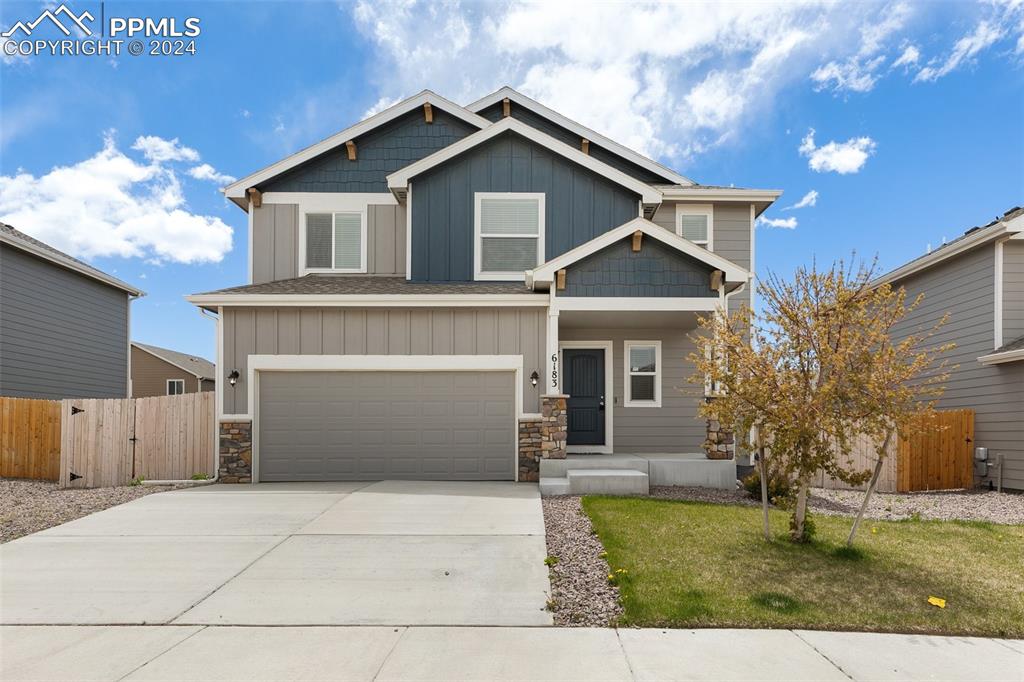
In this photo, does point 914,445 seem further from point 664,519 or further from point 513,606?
point 513,606

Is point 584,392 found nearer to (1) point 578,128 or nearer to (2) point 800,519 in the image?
(2) point 800,519

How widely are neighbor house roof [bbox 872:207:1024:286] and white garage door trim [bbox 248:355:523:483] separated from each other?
775 cm

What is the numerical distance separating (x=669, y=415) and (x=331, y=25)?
9.98 meters

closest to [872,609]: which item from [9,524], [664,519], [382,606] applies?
[664,519]

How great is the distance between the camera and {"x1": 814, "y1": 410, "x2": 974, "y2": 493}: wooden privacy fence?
1159 cm

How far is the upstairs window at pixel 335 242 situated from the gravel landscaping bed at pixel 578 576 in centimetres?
753

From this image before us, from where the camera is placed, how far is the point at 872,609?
488cm

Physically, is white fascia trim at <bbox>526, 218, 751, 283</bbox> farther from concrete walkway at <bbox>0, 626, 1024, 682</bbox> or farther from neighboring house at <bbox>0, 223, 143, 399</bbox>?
neighboring house at <bbox>0, 223, 143, 399</bbox>

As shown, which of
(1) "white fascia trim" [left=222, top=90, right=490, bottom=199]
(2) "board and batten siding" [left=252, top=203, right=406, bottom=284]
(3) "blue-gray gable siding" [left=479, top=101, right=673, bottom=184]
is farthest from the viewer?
(3) "blue-gray gable siding" [left=479, top=101, right=673, bottom=184]

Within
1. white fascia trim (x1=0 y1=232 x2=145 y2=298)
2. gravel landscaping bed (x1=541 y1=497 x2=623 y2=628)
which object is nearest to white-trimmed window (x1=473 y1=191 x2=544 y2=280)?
gravel landscaping bed (x1=541 y1=497 x2=623 y2=628)

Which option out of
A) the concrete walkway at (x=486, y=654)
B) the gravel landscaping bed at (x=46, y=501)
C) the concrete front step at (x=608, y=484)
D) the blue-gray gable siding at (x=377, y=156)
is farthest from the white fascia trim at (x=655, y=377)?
the gravel landscaping bed at (x=46, y=501)

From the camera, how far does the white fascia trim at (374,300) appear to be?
34.1 feet

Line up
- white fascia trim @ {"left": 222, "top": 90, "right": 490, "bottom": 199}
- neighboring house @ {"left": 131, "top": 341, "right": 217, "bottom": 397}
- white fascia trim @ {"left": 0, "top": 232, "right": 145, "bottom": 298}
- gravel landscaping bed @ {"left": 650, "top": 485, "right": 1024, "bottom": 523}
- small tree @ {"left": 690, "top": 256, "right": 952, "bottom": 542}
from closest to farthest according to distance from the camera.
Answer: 1. small tree @ {"left": 690, "top": 256, "right": 952, "bottom": 542}
2. gravel landscaping bed @ {"left": 650, "top": 485, "right": 1024, "bottom": 523}
3. white fascia trim @ {"left": 222, "top": 90, "right": 490, "bottom": 199}
4. white fascia trim @ {"left": 0, "top": 232, "right": 145, "bottom": 298}
5. neighboring house @ {"left": 131, "top": 341, "right": 217, "bottom": 397}

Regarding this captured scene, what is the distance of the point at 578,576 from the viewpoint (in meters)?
5.55
